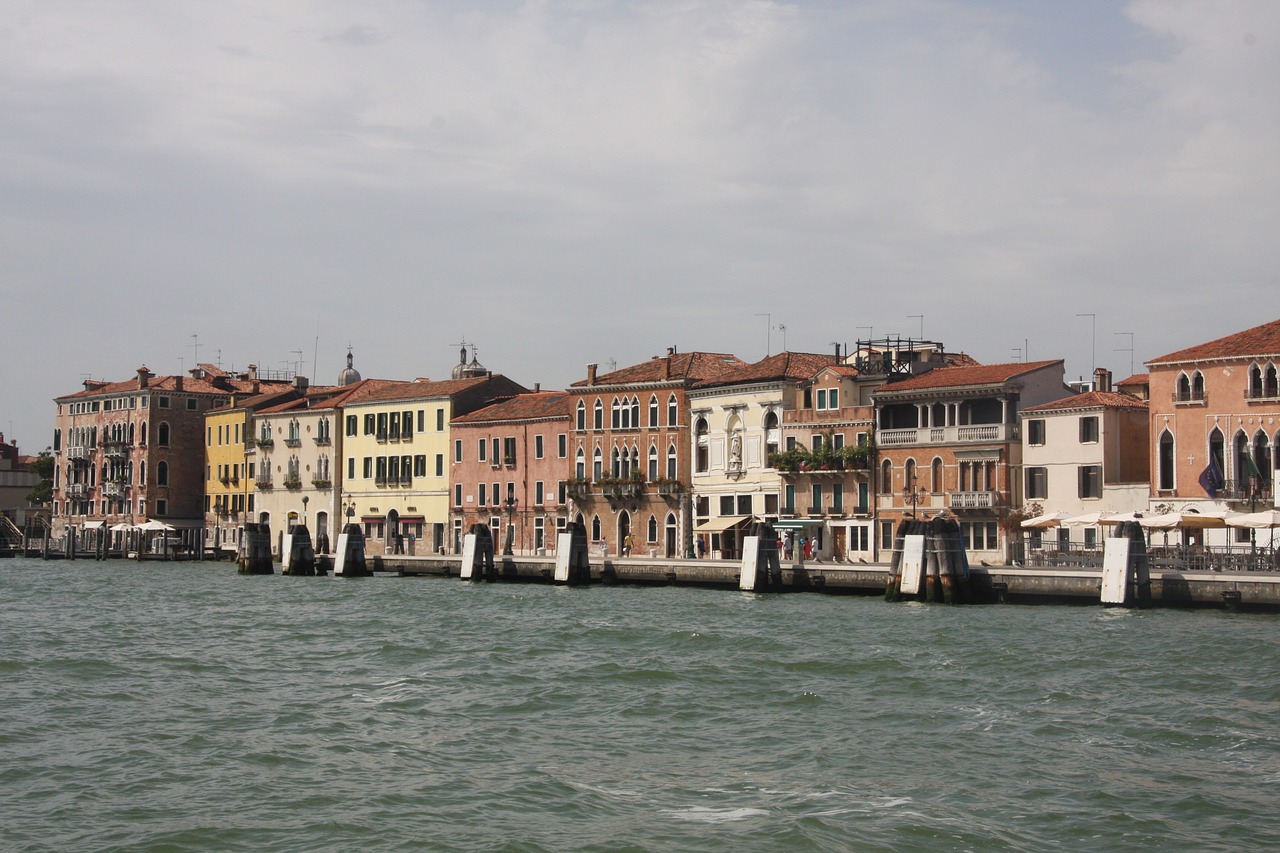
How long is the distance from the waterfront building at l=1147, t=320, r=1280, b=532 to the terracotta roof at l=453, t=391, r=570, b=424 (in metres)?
24.8

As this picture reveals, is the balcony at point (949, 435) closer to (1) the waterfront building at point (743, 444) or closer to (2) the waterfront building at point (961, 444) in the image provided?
(2) the waterfront building at point (961, 444)

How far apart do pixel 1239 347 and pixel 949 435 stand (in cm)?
941

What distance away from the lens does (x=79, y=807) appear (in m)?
15.7

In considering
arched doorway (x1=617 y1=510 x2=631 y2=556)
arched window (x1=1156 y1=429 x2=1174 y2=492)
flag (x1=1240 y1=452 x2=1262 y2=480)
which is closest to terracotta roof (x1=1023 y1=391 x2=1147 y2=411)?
arched window (x1=1156 y1=429 x2=1174 y2=492)

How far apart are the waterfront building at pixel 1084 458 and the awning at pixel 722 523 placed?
11.0 meters

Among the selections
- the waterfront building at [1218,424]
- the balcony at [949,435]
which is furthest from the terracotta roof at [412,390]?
the waterfront building at [1218,424]

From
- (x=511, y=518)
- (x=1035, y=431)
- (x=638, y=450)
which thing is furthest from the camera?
(x=511, y=518)

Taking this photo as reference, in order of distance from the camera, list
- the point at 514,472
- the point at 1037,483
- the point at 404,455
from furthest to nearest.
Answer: the point at 404,455
the point at 514,472
the point at 1037,483

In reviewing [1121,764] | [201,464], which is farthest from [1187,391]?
[201,464]

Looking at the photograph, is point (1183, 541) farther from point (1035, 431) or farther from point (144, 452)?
point (144, 452)

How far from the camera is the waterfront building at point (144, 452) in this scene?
81438 mm

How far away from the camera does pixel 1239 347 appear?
139 ft

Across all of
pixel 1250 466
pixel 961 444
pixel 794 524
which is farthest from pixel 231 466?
pixel 1250 466

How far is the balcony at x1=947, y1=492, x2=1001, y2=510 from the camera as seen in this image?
156ft
